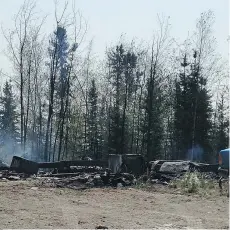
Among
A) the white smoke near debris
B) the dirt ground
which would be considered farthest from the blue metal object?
the white smoke near debris

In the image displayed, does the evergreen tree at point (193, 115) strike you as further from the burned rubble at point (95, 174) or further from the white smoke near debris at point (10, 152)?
the burned rubble at point (95, 174)

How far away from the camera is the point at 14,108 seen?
5253cm

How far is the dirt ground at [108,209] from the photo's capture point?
278 inches

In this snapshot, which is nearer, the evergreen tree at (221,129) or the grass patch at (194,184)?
the grass patch at (194,184)

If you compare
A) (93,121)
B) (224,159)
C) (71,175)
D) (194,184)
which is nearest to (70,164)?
(71,175)

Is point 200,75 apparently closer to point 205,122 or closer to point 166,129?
point 205,122

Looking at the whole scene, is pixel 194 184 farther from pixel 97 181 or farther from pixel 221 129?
pixel 221 129

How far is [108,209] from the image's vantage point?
8.51 metres

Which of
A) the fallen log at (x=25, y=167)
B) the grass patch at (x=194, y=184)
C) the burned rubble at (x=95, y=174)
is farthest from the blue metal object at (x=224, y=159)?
the fallen log at (x=25, y=167)

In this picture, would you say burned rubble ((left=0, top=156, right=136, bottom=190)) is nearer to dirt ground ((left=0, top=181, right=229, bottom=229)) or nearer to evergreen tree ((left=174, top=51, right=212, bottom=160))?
dirt ground ((left=0, top=181, right=229, bottom=229))

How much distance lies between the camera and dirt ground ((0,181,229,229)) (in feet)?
23.2

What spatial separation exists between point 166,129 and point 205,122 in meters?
7.25

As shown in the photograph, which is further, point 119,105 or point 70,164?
point 119,105

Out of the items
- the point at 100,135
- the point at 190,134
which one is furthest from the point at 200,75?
the point at 100,135
